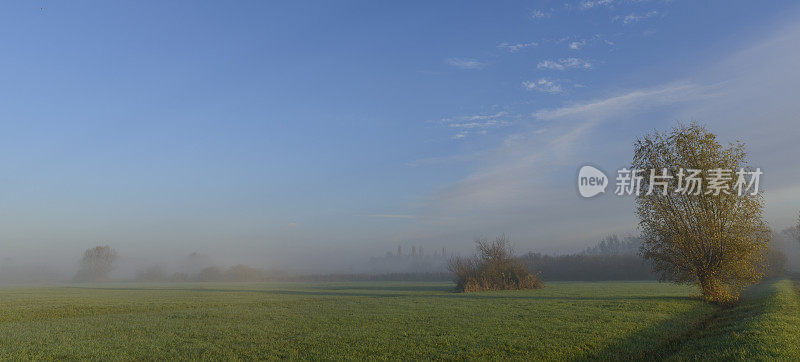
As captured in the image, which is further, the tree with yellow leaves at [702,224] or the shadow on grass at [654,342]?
the tree with yellow leaves at [702,224]

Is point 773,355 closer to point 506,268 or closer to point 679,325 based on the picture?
point 679,325

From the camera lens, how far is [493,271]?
50.9 meters

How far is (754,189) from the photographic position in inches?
1177

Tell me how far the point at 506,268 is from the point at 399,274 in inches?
2237

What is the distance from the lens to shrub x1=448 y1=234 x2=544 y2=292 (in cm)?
4972

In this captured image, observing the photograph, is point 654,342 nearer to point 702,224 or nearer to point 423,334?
point 423,334

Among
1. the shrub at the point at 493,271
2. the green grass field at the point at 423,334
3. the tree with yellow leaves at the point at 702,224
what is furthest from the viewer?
the shrub at the point at 493,271

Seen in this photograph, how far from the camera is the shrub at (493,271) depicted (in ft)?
163

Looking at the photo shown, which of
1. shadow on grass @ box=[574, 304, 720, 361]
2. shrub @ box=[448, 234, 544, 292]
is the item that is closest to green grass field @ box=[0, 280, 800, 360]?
shadow on grass @ box=[574, 304, 720, 361]

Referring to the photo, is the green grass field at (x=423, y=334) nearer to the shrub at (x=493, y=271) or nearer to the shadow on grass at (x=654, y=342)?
the shadow on grass at (x=654, y=342)

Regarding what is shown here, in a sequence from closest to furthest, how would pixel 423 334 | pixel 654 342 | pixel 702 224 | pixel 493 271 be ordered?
pixel 654 342 < pixel 423 334 < pixel 702 224 < pixel 493 271

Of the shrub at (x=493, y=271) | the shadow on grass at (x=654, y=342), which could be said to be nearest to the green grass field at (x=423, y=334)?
the shadow on grass at (x=654, y=342)

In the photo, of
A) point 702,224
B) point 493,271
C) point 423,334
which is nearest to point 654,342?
point 423,334

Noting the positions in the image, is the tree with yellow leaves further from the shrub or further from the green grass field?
the shrub
